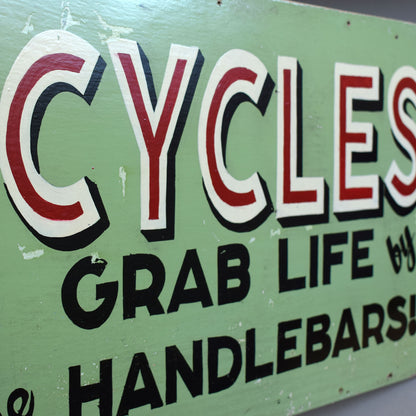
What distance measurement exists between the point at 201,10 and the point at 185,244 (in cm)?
40

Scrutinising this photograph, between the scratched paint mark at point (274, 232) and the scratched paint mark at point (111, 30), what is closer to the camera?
the scratched paint mark at point (111, 30)

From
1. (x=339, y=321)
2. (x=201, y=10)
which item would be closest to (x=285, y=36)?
(x=201, y=10)

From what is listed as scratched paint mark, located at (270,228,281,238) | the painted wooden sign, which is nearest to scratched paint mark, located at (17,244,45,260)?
the painted wooden sign

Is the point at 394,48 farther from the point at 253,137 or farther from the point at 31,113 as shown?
the point at 31,113

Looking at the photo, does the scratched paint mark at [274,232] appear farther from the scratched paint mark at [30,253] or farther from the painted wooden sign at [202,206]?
the scratched paint mark at [30,253]

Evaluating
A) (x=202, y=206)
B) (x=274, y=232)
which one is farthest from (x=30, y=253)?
(x=274, y=232)

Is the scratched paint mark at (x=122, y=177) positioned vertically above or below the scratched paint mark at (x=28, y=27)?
below

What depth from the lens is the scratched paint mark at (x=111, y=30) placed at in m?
0.82

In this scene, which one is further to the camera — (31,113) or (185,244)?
(185,244)

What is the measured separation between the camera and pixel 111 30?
831 millimetres

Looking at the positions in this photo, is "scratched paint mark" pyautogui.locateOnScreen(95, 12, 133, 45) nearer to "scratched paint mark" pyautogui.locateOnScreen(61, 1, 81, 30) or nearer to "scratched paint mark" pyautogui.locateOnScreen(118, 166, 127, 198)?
"scratched paint mark" pyautogui.locateOnScreen(61, 1, 81, 30)

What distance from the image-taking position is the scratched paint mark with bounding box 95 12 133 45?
82 centimetres

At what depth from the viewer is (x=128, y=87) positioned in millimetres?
848

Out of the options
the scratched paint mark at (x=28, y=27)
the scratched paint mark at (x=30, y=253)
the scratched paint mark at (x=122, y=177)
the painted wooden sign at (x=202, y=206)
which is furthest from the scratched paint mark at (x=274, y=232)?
the scratched paint mark at (x=28, y=27)
